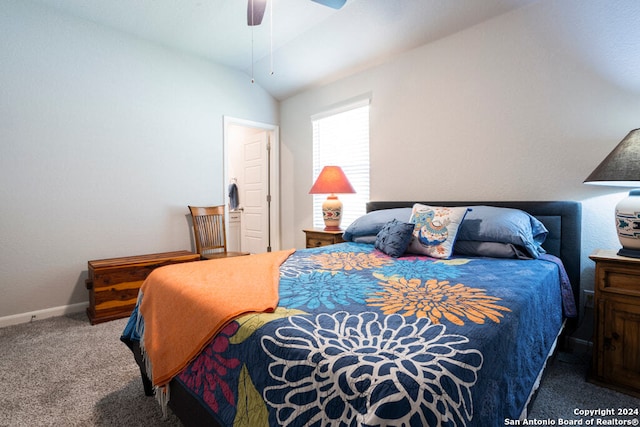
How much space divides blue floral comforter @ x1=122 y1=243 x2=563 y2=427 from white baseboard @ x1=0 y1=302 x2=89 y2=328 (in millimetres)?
2623

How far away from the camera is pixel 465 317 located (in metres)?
1.06

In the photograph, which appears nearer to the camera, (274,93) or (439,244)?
(439,244)

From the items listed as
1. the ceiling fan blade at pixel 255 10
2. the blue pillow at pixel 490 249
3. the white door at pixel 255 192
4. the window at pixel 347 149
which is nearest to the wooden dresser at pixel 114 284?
the white door at pixel 255 192

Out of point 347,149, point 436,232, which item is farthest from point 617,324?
point 347,149

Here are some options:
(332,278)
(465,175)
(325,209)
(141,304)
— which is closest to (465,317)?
(332,278)

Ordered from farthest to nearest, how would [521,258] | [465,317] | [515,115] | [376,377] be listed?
[515,115] → [521,258] → [465,317] → [376,377]

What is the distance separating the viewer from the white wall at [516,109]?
6.94ft

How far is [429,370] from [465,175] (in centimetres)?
241

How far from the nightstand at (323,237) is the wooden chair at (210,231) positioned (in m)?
0.86

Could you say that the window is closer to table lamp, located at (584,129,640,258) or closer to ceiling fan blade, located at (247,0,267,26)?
ceiling fan blade, located at (247,0,267,26)

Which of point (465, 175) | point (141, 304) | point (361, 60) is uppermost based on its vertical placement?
point (361, 60)

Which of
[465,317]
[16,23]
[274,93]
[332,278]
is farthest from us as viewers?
[274,93]

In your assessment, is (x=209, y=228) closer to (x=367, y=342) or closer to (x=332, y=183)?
(x=332, y=183)

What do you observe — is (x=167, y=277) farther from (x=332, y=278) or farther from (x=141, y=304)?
(x=332, y=278)
